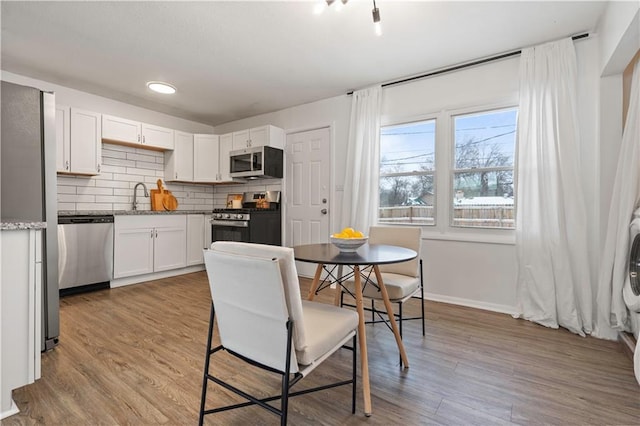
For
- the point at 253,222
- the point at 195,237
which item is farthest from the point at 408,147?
the point at 195,237

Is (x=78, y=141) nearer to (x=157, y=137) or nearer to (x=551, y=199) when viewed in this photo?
(x=157, y=137)

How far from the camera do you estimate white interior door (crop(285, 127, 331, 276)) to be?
4180 millimetres

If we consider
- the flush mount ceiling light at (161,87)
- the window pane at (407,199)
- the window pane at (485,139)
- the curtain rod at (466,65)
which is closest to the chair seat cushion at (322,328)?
the window pane at (407,199)

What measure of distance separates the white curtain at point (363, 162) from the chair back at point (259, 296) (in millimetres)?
2532

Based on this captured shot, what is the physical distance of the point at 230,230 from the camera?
13.9ft

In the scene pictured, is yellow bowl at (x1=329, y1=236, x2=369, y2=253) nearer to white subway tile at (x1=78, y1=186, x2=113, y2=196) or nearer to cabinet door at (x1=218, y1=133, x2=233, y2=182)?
cabinet door at (x1=218, y1=133, x2=233, y2=182)

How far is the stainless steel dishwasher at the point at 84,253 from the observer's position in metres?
3.27

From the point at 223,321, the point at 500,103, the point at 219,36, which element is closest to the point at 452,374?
the point at 223,321

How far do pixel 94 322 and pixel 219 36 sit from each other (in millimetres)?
2709

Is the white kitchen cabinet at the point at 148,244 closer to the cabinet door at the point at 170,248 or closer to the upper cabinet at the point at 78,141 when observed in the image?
the cabinet door at the point at 170,248

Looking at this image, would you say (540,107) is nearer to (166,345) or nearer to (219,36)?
(219,36)

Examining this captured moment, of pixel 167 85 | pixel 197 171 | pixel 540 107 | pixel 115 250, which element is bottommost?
pixel 115 250

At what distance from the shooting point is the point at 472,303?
3094 millimetres

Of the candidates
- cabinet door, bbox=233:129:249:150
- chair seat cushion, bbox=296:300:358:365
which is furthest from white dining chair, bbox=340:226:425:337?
cabinet door, bbox=233:129:249:150
